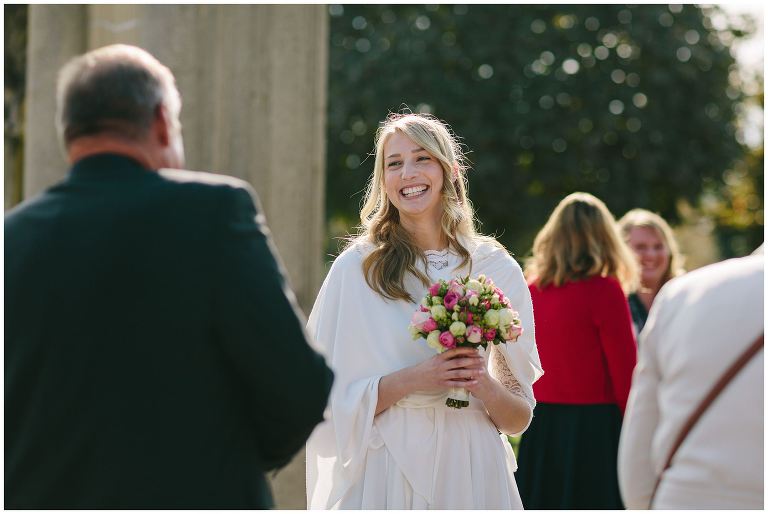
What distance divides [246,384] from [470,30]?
861 inches

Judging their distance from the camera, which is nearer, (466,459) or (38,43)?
(466,459)

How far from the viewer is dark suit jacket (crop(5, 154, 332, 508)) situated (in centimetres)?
245

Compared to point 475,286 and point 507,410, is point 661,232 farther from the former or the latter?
point 475,286

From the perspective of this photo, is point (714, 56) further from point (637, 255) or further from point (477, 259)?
point (477, 259)

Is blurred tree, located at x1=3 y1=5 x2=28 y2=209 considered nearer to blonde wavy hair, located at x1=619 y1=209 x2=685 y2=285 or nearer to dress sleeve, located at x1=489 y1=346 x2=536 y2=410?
blonde wavy hair, located at x1=619 y1=209 x2=685 y2=285

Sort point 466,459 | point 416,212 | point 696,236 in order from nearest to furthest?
point 466,459 → point 416,212 → point 696,236

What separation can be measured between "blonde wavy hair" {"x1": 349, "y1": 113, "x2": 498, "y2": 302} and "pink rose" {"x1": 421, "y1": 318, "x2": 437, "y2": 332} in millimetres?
355

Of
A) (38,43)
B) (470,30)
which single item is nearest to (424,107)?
(470,30)

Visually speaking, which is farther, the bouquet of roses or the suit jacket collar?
the bouquet of roses

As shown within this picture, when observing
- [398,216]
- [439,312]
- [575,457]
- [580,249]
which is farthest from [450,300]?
[575,457]

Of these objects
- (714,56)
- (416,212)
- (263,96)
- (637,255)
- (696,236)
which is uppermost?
(714,56)

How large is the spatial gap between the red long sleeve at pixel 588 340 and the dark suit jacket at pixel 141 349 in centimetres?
397

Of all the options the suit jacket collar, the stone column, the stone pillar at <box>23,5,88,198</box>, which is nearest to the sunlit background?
the stone pillar at <box>23,5,88,198</box>

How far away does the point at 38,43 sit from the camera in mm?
8727
